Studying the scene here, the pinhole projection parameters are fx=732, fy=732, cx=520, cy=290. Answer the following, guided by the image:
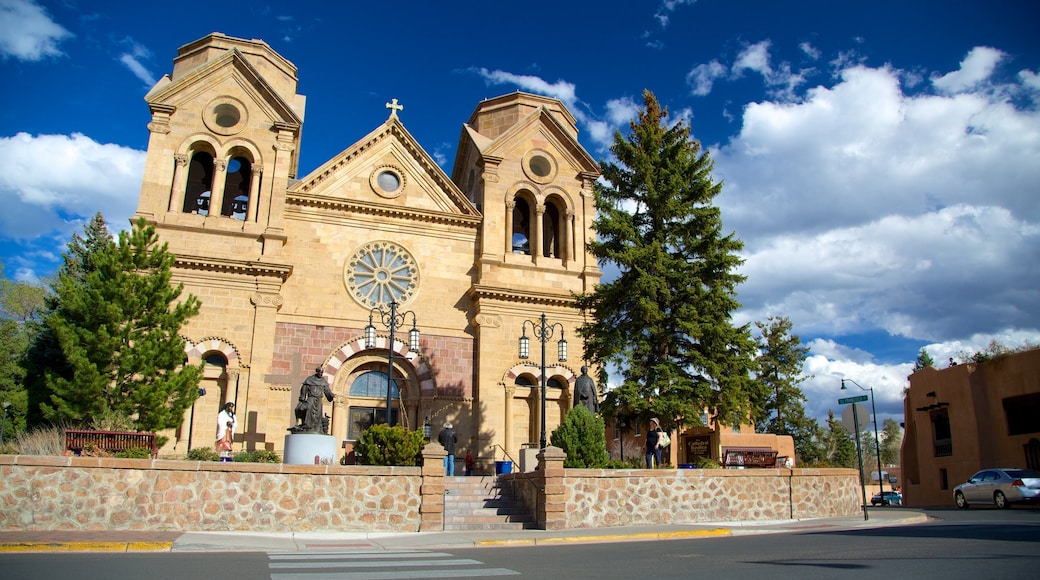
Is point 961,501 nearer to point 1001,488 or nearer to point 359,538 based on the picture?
point 1001,488

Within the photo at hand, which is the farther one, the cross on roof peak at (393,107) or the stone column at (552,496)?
the cross on roof peak at (393,107)

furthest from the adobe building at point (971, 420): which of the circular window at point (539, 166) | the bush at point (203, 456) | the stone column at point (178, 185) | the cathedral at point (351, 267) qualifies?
the stone column at point (178, 185)

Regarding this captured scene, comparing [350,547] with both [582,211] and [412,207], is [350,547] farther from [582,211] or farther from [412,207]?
[582,211]

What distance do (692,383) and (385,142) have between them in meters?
16.9

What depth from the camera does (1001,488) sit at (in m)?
22.3

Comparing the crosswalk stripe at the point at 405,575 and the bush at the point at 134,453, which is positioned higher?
the bush at the point at 134,453

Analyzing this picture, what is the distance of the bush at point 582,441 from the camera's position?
18.9 metres

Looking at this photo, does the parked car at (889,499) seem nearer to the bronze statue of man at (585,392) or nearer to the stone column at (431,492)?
the bronze statue of man at (585,392)

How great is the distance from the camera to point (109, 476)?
15562 millimetres

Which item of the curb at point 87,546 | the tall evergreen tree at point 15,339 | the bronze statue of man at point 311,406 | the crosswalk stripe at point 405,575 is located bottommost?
the curb at point 87,546

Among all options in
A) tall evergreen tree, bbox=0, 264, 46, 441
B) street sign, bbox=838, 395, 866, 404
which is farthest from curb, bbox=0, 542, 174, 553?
tall evergreen tree, bbox=0, 264, 46, 441

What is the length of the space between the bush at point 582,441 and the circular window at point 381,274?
38.0 feet

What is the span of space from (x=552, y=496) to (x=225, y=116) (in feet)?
68.9

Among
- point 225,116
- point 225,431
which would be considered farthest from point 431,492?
point 225,116
